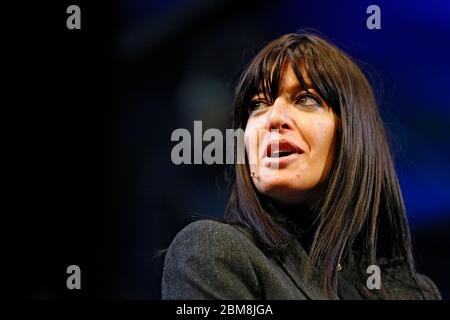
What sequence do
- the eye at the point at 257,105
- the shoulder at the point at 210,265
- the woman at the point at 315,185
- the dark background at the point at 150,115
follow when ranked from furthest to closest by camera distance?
the dark background at the point at 150,115 → the eye at the point at 257,105 → the woman at the point at 315,185 → the shoulder at the point at 210,265

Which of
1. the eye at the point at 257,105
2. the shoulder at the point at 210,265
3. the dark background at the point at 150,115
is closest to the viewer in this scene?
the shoulder at the point at 210,265

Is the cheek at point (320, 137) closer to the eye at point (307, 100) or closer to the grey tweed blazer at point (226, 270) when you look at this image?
the eye at point (307, 100)

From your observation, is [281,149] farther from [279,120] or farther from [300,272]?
[300,272]

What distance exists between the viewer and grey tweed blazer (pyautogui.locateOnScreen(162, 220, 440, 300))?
97cm

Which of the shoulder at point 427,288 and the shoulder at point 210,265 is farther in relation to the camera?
the shoulder at point 427,288

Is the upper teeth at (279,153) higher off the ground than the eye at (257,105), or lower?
lower

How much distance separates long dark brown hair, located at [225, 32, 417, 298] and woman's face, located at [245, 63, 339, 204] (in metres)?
0.02

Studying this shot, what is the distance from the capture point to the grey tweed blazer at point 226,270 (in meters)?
0.97

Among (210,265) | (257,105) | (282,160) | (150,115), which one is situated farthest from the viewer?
(150,115)

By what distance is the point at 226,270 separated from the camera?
98cm

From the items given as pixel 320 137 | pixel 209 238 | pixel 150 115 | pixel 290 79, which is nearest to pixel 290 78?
pixel 290 79

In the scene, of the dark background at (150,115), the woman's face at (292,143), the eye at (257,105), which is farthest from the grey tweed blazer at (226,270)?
the dark background at (150,115)

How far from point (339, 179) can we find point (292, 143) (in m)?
0.12

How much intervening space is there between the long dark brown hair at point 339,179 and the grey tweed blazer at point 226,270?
5 cm
